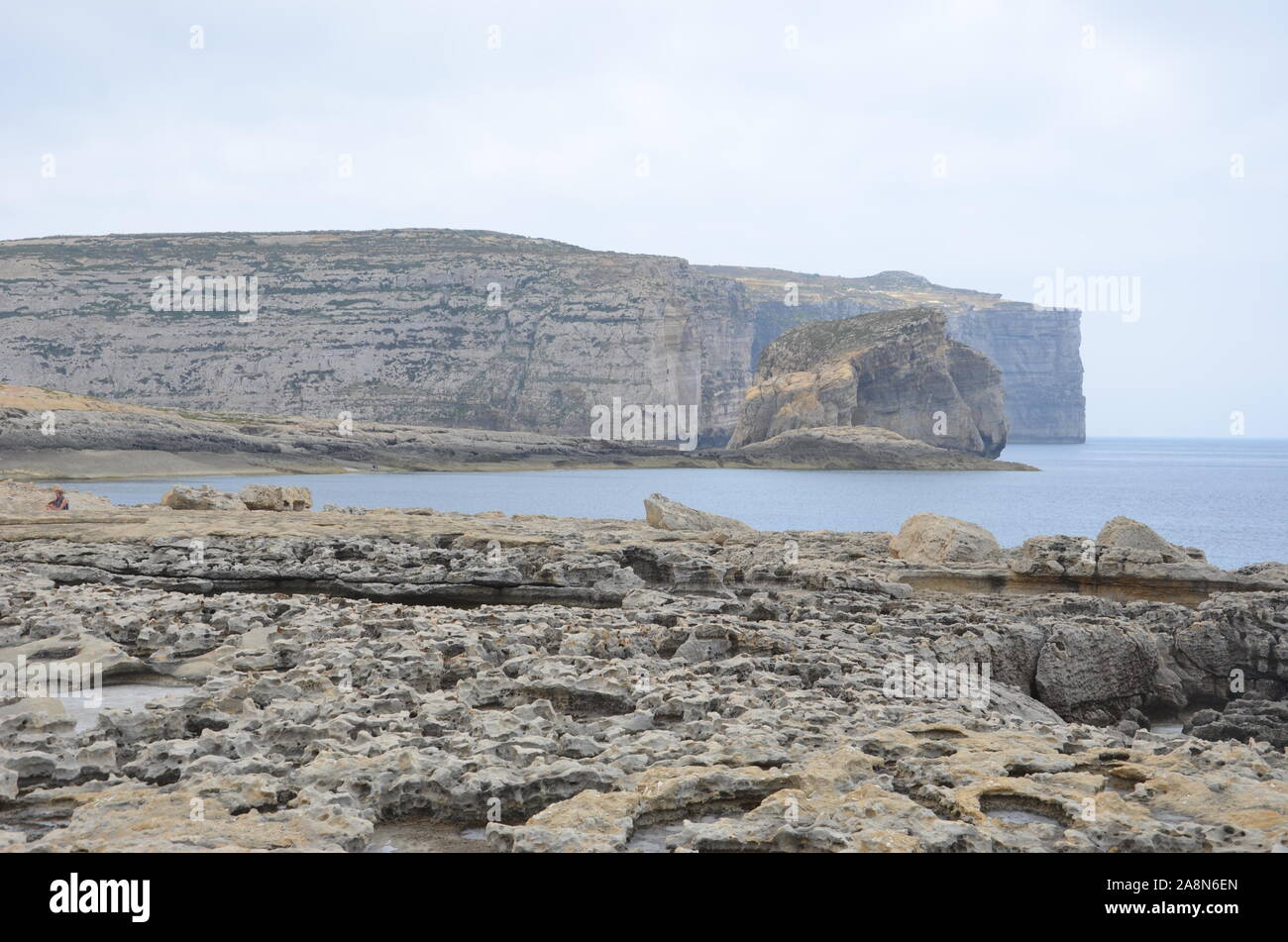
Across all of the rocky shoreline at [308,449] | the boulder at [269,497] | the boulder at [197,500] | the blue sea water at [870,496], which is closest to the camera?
the boulder at [197,500]

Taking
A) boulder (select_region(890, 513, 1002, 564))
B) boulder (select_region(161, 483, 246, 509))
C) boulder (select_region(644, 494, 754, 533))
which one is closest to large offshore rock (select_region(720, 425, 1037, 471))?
boulder (select_region(161, 483, 246, 509))

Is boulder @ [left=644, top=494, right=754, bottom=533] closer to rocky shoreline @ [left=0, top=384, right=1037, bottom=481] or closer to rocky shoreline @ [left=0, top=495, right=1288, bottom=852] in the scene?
rocky shoreline @ [left=0, top=495, right=1288, bottom=852]

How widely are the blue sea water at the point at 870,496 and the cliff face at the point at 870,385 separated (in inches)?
383

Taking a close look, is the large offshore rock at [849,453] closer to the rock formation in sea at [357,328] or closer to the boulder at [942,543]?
the rock formation in sea at [357,328]

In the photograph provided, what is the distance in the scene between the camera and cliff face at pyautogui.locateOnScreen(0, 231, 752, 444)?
120688 mm

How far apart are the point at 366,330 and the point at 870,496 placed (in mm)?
78848

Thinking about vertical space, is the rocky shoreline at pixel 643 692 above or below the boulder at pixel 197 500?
below

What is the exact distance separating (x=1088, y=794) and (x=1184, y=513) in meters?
58.0

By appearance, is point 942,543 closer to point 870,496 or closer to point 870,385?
point 870,496

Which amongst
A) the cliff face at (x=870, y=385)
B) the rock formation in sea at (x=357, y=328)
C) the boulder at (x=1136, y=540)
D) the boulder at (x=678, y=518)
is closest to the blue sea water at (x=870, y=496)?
the cliff face at (x=870, y=385)

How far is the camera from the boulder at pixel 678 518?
18.2 metres

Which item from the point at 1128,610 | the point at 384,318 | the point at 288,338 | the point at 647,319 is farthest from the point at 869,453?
the point at 1128,610
